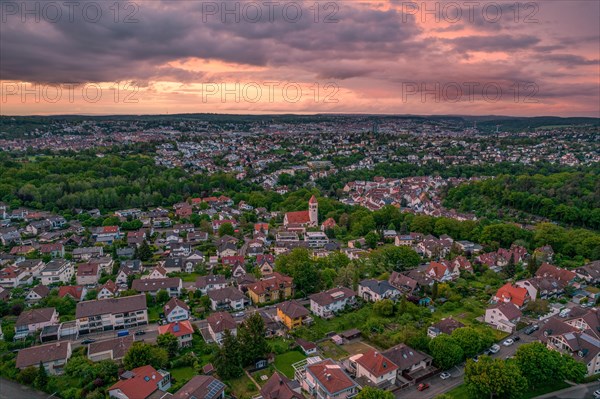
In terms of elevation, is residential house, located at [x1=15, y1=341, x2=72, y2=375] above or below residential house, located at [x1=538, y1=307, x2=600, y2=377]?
below

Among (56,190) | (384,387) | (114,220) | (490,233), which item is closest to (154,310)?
(384,387)

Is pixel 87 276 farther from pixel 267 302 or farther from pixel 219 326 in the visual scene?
pixel 219 326

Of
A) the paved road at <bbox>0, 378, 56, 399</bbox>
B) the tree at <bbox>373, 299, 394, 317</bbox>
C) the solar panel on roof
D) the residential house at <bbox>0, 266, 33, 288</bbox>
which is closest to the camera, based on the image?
the solar panel on roof

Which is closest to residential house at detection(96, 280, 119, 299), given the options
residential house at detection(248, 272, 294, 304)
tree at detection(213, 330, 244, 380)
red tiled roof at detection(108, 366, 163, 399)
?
residential house at detection(248, 272, 294, 304)

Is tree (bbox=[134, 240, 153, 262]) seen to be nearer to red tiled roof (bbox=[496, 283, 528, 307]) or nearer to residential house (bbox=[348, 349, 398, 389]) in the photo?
residential house (bbox=[348, 349, 398, 389])

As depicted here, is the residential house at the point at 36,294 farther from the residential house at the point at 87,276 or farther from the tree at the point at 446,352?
→ the tree at the point at 446,352

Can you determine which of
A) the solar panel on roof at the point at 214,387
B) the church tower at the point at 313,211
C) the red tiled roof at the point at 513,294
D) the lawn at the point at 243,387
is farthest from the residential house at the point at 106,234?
the red tiled roof at the point at 513,294
